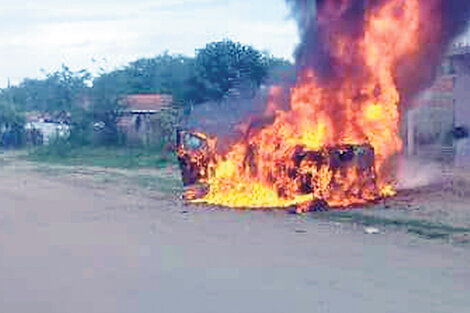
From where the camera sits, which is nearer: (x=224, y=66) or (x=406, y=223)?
(x=406, y=223)

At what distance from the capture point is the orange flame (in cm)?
1988

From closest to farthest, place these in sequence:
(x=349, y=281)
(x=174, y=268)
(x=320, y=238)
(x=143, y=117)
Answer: (x=349, y=281) → (x=174, y=268) → (x=320, y=238) → (x=143, y=117)

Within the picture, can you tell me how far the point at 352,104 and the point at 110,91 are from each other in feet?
A: 102

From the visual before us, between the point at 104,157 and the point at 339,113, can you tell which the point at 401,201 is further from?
the point at 104,157

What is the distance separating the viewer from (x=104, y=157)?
1751 inches

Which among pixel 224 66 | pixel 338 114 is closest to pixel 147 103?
pixel 224 66

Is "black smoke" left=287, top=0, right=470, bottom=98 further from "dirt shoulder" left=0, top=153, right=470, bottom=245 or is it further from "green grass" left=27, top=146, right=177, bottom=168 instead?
"green grass" left=27, top=146, right=177, bottom=168

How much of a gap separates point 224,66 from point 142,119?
6.84 meters

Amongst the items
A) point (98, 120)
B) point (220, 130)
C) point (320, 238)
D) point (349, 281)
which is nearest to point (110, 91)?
point (98, 120)

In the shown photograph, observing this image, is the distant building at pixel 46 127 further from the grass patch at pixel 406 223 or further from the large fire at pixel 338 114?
the grass patch at pixel 406 223

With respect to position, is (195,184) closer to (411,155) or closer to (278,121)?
(278,121)

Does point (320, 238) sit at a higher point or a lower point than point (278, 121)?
lower

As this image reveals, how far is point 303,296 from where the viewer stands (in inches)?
362

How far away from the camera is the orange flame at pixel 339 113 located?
19875 millimetres
